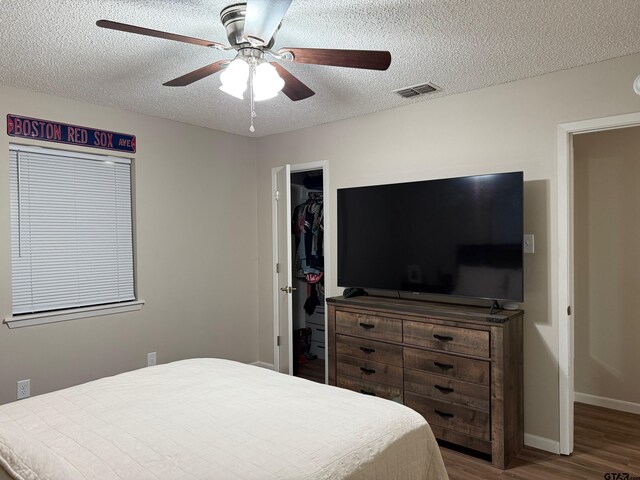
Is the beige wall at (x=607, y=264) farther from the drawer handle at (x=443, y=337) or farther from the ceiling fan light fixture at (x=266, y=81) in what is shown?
the ceiling fan light fixture at (x=266, y=81)

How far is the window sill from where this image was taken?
3115mm

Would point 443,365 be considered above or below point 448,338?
below

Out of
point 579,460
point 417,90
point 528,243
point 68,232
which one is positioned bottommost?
point 579,460

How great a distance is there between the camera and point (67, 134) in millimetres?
3359

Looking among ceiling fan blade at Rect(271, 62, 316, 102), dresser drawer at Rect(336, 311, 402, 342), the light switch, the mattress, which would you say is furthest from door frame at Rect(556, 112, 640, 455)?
ceiling fan blade at Rect(271, 62, 316, 102)

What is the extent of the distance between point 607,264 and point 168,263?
12.1 ft

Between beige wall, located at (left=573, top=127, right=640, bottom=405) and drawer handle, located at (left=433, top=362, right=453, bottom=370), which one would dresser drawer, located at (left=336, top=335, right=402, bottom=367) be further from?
beige wall, located at (left=573, top=127, right=640, bottom=405)

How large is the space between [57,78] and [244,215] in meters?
2.11

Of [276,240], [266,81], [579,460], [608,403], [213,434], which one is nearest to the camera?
[213,434]

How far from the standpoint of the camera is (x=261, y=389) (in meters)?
2.15

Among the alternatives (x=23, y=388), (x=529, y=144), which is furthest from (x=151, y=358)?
(x=529, y=144)

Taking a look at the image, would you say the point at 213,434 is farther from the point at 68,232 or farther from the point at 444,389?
the point at 68,232

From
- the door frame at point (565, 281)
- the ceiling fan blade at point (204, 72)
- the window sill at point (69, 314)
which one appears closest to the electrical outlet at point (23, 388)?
the window sill at point (69, 314)

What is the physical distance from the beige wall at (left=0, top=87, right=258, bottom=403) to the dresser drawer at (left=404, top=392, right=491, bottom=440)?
6.80 feet
